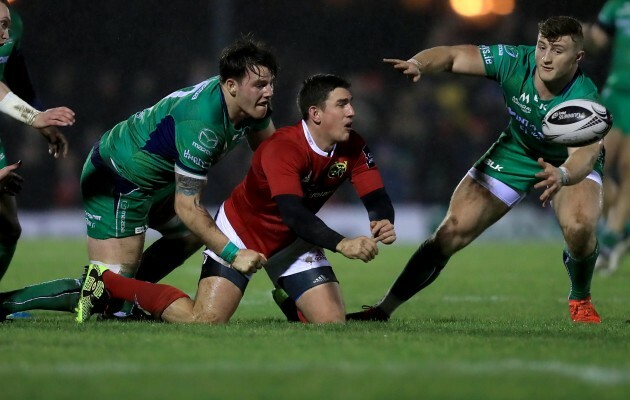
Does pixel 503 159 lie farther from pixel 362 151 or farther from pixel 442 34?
pixel 442 34

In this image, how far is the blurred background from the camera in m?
17.9

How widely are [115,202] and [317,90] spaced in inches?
63.5

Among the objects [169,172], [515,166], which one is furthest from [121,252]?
[515,166]

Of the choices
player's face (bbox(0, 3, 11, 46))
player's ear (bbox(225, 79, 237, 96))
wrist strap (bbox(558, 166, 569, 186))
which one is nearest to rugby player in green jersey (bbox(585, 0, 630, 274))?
wrist strap (bbox(558, 166, 569, 186))

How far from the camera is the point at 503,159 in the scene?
7516 mm

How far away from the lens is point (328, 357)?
4.94 m

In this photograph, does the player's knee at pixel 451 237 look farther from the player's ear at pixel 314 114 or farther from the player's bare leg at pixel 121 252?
the player's bare leg at pixel 121 252

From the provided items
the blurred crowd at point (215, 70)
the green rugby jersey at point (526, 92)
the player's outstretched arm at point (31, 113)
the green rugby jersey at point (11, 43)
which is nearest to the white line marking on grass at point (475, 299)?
the green rugby jersey at point (526, 92)

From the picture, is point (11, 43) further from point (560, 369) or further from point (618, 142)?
point (618, 142)

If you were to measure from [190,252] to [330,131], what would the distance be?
1.69m

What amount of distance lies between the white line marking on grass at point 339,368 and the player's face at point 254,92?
2.34 m

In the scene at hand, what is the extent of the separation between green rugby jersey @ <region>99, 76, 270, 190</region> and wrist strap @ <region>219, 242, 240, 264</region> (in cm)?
49

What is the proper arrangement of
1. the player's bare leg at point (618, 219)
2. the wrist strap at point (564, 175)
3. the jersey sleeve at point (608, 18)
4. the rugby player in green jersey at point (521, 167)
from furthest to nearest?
the player's bare leg at point (618, 219)
the jersey sleeve at point (608, 18)
the rugby player in green jersey at point (521, 167)
the wrist strap at point (564, 175)

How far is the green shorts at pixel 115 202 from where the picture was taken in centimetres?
732
